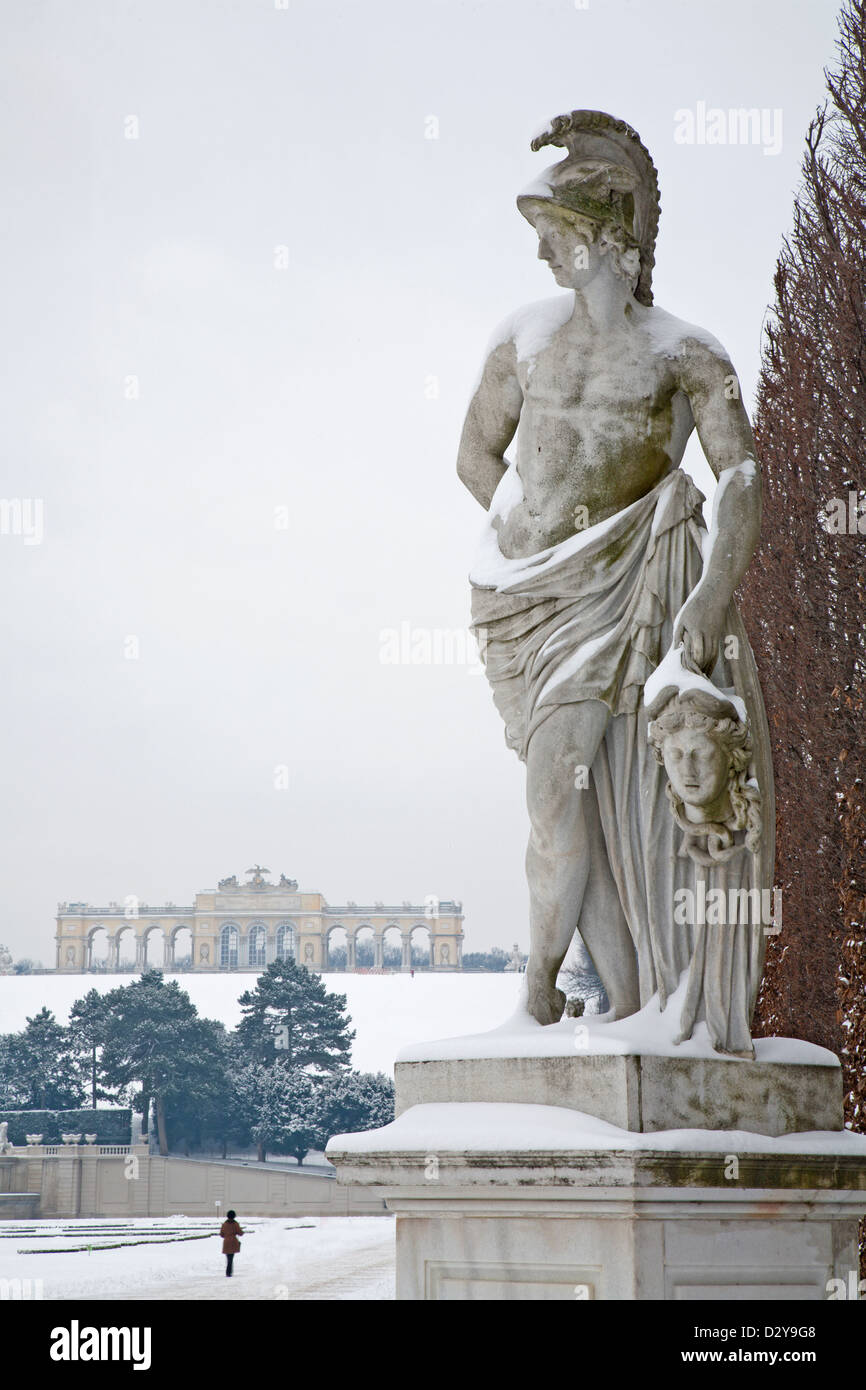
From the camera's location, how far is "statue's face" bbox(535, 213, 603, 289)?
4.52m

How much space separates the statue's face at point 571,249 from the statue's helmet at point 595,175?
35mm

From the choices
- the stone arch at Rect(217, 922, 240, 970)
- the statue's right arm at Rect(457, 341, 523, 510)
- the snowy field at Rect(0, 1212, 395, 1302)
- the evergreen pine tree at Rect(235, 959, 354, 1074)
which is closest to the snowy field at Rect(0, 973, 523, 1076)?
the evergreen pine tree at Rect(235, 959, 354, 1074)

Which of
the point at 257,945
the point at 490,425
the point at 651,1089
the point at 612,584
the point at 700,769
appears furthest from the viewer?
the point at 257,945

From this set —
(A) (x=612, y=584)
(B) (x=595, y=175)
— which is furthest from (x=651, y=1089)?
(B) (x=595, y=175)

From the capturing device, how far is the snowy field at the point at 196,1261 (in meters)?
25.3

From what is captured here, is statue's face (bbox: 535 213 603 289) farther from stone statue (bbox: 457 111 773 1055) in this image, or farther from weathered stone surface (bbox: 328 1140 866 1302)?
weathered stone surface (bbox: 328 1140 866 1302)

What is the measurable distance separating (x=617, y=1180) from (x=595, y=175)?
257cm

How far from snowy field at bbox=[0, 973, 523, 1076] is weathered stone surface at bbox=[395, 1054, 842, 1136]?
68.6 metres

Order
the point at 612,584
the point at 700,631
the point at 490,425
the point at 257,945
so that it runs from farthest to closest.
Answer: the point at 257,945, the point at 490,425, the point at 612,584, the point at 700,631

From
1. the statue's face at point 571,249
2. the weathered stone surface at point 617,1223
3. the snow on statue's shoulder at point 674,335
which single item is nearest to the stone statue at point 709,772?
the weathered stone surface at point 617,1223

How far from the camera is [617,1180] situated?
3691 millimetres

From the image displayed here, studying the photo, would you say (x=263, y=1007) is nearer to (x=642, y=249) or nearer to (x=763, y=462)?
(x=763, y=462)

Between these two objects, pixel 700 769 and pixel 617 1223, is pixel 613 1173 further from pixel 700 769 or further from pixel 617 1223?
pixel 700 769

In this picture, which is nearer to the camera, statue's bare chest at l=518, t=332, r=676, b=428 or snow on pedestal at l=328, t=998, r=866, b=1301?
snow on pedestal at l=328, t=998, r=866, b=1301
